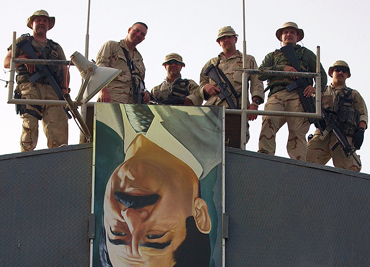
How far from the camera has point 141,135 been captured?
6.93m

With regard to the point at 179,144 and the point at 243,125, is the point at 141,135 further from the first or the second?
the point at 243,125

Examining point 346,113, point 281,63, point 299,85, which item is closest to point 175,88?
point 281,63

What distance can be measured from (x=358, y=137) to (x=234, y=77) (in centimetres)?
222

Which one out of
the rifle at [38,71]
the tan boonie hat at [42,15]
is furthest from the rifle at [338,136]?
the tan boonie hat at [42,15]

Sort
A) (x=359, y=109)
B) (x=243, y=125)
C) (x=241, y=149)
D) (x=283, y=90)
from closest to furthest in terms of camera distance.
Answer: (x=241, y=149) → (x=243, y=125) → (x=283, y=90) → (x=359, y=109)

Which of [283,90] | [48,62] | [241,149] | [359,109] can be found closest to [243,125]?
[241,149]

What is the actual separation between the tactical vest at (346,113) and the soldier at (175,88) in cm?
210

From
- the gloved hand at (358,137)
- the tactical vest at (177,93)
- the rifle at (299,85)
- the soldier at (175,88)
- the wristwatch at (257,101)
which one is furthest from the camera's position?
the gloved hand at (358,137)

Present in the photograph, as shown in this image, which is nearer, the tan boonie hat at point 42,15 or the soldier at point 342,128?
the tan boonie hat at point 42,15

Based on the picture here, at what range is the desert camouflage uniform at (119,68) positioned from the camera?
877 cm

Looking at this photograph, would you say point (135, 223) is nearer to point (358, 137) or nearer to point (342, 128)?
point (342, 128)

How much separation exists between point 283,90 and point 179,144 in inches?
98.4

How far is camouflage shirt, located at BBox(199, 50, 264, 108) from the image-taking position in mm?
8656

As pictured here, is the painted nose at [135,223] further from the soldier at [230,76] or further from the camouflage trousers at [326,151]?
the camouflage trousers at [326,151]
